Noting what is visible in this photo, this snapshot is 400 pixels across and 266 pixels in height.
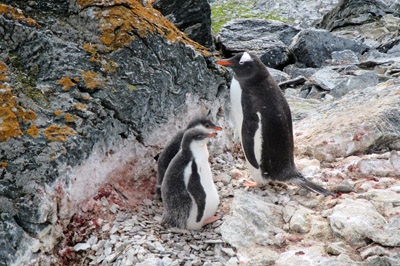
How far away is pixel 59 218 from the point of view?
3441mm

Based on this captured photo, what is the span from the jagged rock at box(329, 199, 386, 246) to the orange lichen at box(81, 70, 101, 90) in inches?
100

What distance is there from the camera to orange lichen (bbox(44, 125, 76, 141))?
11.7 feet

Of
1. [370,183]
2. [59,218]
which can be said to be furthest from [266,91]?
[59,218]

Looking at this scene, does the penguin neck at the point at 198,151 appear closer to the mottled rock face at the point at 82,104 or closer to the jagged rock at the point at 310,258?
the mottled rock face at the point at 82,104

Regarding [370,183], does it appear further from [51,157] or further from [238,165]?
[51,157]

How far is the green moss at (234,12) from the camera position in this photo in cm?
2505

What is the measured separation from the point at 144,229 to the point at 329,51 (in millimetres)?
10264

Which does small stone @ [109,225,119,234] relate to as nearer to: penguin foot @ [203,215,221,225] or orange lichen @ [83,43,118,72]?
penguin foot @ [203,215,221,225]

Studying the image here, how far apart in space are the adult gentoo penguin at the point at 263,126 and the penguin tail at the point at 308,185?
5 cm

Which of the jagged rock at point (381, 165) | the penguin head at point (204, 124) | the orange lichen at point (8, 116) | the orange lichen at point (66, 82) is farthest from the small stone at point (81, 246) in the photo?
the jagged rock at point (381, 165)

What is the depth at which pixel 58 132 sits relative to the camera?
363 cm

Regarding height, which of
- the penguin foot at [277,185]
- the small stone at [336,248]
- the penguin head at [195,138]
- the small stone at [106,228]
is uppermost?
the penguin head at [195,138]

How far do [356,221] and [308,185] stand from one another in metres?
0.82

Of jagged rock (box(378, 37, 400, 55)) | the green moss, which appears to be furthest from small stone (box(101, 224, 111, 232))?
the green moss
